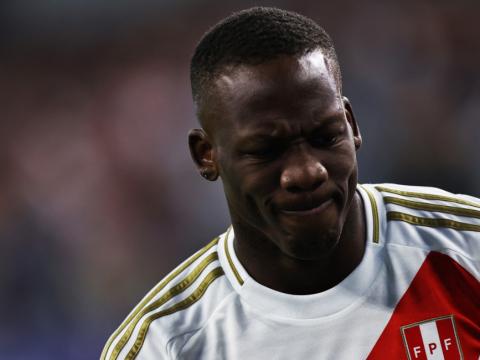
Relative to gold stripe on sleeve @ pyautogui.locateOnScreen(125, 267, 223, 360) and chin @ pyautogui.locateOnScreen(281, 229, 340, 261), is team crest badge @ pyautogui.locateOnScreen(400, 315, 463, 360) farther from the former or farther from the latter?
gold stripe on sleeve @ pyautogui.locateOnScreen(125, 267, 223, 360)

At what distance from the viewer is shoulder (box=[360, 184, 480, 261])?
2.42 m

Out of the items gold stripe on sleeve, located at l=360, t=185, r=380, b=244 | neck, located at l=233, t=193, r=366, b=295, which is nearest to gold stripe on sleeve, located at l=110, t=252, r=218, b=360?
neck, located at l=233, t=193, r=366, b=295

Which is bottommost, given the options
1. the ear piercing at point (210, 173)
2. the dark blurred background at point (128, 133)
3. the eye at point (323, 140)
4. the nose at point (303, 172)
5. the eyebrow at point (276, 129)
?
the dark blurred background at point (128, 133)

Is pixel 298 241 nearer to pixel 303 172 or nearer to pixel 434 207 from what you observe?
pixel 303 172

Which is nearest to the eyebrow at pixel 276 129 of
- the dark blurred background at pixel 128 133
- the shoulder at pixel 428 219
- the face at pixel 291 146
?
the face at pixel 291 146

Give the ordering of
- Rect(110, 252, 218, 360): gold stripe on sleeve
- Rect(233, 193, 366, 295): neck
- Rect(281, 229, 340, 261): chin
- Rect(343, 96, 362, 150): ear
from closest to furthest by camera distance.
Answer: Rect(281, 229, 340, 261): chin
Rect(343, 96, 362, 150): ear
Rect(233, 193, 366, 295): neck
Rect(110, 252, 218, 360): gold stripe on sleeve

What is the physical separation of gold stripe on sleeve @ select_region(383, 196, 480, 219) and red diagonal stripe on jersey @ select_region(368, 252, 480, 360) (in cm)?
17

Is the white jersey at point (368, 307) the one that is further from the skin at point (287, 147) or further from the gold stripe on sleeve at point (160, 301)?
the skin at point (287, 147)

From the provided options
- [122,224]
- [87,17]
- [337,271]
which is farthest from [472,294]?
[87,17]

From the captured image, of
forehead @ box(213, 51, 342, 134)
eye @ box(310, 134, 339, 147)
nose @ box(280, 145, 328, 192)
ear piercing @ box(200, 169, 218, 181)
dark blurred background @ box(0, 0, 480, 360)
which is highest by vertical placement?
forehead @ box(213, 51, 342, 134)

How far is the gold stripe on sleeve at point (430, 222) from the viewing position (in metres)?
2.44

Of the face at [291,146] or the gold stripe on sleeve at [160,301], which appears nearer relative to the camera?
the face at [291,146]

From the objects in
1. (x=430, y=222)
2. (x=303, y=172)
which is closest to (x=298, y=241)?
(x=303, y=172)

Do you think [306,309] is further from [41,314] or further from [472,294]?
[41,314]
